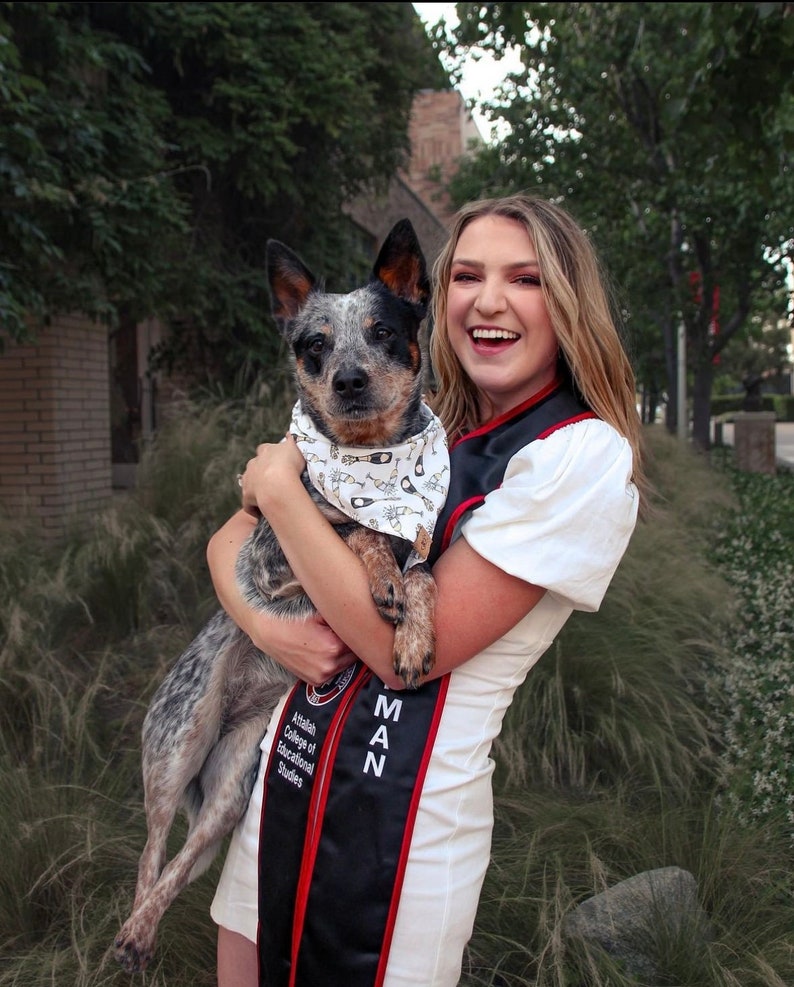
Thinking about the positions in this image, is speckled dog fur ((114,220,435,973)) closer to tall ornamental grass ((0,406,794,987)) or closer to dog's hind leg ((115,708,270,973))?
dog's hind leg ((115,708,270,973))

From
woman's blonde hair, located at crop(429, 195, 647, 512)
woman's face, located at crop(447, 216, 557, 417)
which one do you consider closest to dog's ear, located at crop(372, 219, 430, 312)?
woman's blonde hair, located at crop(429, 195, 647, 512)

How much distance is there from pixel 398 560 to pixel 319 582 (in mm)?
292

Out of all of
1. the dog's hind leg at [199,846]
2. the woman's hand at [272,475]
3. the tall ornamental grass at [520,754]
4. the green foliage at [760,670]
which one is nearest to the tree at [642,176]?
the green foliage at [760,670]

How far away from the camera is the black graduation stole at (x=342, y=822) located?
144 centimetres

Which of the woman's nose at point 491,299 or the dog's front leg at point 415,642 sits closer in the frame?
the dog's front leg at point 415,642

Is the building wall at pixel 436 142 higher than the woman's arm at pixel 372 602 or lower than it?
higher

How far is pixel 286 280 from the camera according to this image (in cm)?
208

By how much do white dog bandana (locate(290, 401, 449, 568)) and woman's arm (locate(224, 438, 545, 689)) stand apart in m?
0.11

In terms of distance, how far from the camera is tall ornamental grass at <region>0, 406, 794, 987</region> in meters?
2.29

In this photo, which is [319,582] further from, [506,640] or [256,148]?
[256,148]

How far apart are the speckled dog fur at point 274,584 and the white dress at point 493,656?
0.65ft

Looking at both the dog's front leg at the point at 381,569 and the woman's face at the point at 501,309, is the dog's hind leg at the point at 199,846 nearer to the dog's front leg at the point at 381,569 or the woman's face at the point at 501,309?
the dog's front leg at the point at 381,569

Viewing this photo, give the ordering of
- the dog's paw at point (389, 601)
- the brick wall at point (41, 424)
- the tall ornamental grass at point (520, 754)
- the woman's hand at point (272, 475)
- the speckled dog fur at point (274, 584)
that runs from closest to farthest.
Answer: the dog's paw at point (389, 601) → the woman's hand at point (272, 475) → the speckled dog fur at point (274, 584) → the tall ornamental grass at point (520, 754) → the brick wall at point (41, 424)

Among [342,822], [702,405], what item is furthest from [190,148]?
[702,405]
